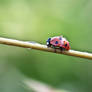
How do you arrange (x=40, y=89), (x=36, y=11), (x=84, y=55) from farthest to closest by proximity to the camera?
(x=36, y=11) < (x=40, y=89) < (x=84, y=55)

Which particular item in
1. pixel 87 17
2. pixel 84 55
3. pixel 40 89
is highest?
pixel 87 17

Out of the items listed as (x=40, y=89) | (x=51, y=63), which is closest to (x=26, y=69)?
(x=51, y=63)

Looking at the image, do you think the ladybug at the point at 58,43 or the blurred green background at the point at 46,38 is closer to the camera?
the ladybug at the point at 58,43

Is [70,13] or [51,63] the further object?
[70,13]

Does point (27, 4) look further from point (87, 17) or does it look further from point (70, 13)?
point (87, 17)

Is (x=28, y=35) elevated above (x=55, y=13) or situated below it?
below

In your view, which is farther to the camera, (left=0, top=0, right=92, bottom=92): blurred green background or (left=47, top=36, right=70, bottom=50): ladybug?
(left=0, top=0, right=92, bottom=92): blurred green background

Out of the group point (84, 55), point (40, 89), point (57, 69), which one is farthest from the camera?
point (57, 69)
